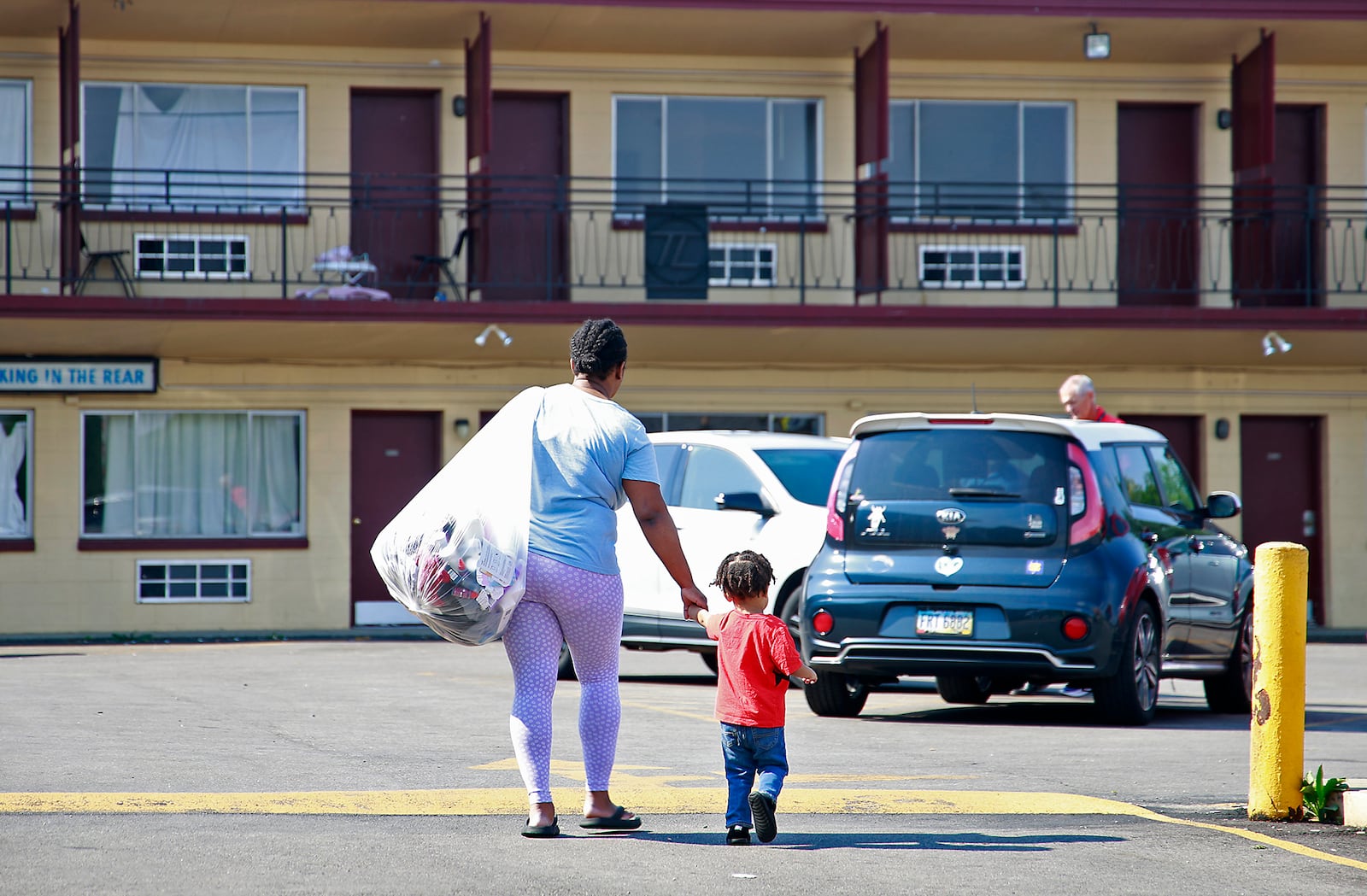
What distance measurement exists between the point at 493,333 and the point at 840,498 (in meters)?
9.88

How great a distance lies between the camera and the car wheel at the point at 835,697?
1092 centimetres

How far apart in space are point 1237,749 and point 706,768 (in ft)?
9.72

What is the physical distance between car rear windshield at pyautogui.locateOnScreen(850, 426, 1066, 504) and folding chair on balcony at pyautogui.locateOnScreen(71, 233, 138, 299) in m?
11.7

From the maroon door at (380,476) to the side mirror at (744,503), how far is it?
→ 29.3 ft

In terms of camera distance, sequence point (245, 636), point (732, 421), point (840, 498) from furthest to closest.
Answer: point (732, 421) → point (245, 636) → point (840, 498)

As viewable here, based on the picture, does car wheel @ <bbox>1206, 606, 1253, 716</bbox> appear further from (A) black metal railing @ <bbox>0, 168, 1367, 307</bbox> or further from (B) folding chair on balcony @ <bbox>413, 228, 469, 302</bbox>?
(B) folding chair on balcony @ <bbox>413, 228, 469, 302</bbox>

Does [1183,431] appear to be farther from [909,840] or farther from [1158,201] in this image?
[909,840]

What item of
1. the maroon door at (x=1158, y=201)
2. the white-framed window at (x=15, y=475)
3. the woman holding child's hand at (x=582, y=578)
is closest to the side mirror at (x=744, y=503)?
the woman holding child's hand at (x=582, y=578)

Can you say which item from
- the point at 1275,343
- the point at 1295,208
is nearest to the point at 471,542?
the point at 1275,343

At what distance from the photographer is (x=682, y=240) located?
20391mm

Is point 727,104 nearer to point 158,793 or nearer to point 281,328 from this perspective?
point 281,328

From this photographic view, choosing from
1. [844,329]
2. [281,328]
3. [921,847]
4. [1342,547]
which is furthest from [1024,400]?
[921,847]

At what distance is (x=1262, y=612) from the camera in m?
6.94

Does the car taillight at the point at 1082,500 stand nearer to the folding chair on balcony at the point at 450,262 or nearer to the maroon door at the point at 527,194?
the folding chair on balcony at the point at 450,262
